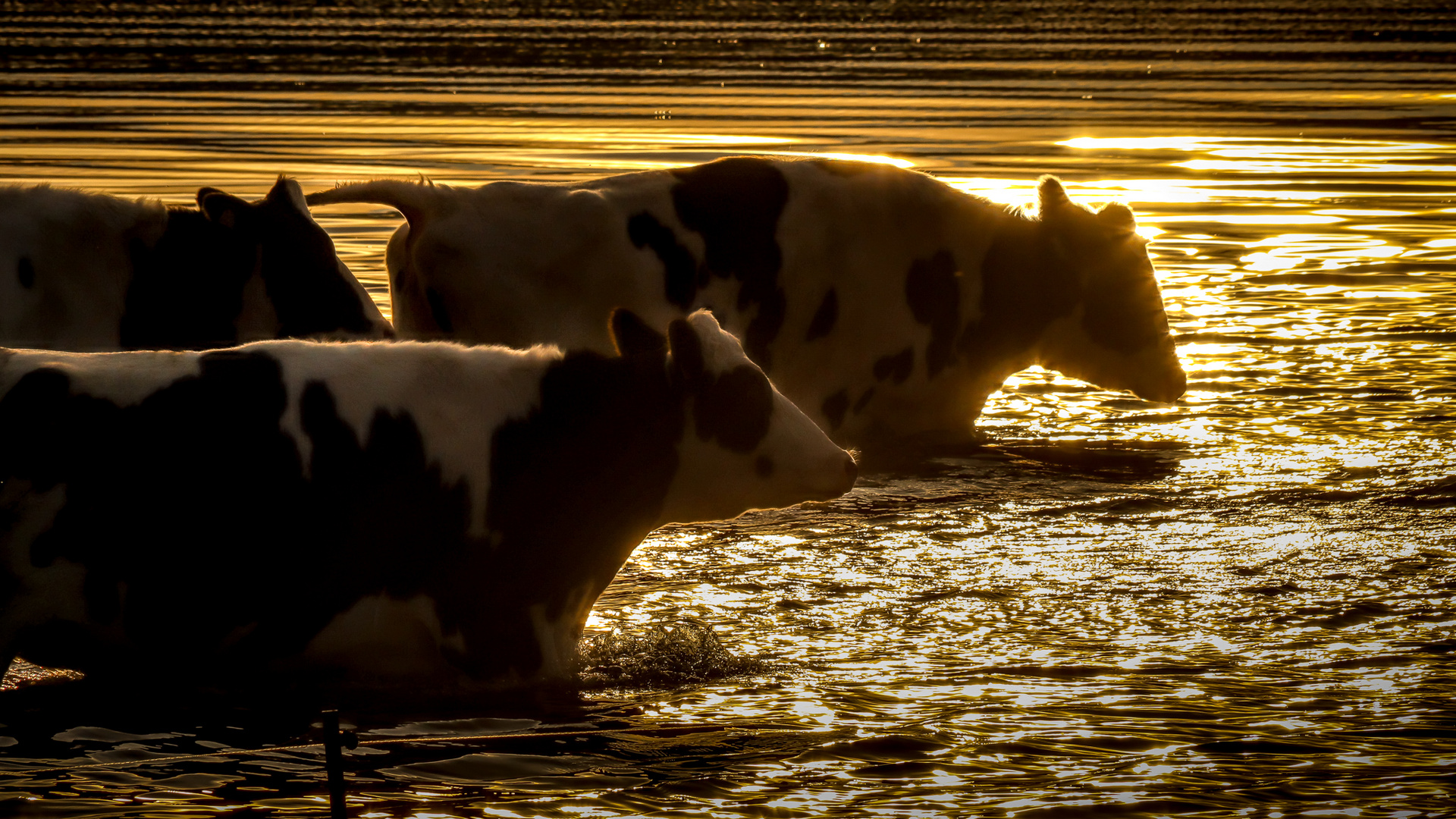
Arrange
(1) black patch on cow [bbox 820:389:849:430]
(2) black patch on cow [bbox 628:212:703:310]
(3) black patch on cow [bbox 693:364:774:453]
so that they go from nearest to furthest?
(3) black patch on cow [bbox 693:364:774:453] → (2) black patch on cow [bbox 628:212:703:310] → (1) black patch on cow [bbox 820:389:849:430]

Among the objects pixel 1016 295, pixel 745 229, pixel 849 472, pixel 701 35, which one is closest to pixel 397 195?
pixel 745 229

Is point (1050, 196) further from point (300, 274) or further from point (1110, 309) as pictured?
point (300, 274)

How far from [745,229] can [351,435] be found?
443 cm

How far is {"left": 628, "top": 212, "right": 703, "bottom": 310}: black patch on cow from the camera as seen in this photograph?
1059 cm

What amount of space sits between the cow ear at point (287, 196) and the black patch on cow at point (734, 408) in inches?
135

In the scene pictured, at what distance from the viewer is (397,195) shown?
1001 centimetres

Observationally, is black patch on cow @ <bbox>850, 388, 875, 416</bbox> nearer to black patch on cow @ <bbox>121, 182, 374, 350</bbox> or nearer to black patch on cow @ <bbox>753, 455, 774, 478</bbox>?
black patch on cow @ <bbox>121, 182, 374, 350</bbox>

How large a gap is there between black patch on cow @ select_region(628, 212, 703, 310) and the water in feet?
4.52

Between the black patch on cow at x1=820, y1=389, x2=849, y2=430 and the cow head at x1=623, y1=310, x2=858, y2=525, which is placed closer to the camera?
the cow head at x1=623, y1=310, x2=858, y2=525

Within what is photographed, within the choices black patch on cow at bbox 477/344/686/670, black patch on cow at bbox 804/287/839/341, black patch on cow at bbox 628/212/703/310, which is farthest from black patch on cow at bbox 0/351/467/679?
black patch on cow at bbox 804/287/839/341

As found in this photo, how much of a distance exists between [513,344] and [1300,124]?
2077 centimetres

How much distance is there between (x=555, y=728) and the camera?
6914 millimetres

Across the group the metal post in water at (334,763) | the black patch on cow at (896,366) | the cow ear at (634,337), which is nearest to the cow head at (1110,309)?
the black patch on cow at (896,366)

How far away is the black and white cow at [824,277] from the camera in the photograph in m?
10.2
